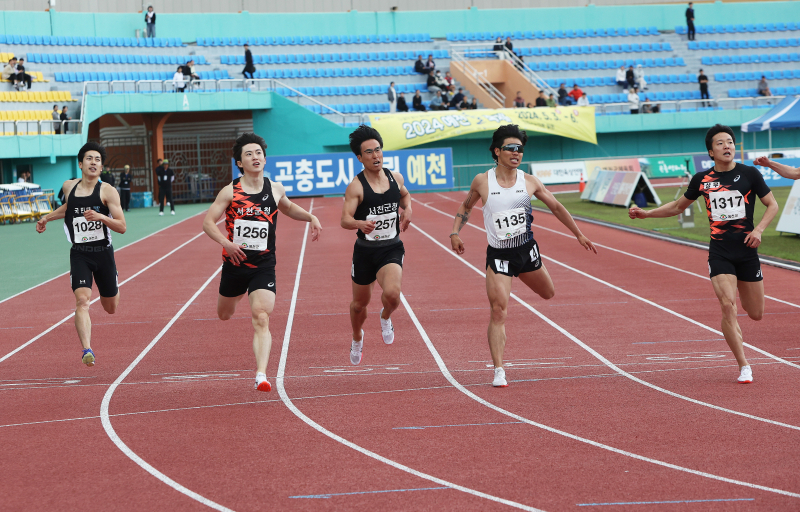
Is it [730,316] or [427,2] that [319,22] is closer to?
[427,2]

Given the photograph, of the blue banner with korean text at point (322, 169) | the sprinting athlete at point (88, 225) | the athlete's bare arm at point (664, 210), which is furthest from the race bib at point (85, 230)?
the blue banner with korean text at point (322, 169)

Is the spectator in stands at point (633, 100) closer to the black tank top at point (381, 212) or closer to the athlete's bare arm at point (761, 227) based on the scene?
the athlete's bare arm at point (761, 227)

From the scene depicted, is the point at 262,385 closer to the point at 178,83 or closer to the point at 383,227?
the point at 383,227

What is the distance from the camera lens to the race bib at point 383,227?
7312 mm

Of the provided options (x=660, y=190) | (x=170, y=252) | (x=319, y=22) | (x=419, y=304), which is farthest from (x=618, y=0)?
(x=419, y=304)

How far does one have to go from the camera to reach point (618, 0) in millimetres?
48094

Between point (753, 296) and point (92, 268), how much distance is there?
18.3 feet

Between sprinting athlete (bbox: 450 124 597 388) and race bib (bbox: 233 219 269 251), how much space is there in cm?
148

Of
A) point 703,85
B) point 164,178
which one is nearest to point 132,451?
point 164,178

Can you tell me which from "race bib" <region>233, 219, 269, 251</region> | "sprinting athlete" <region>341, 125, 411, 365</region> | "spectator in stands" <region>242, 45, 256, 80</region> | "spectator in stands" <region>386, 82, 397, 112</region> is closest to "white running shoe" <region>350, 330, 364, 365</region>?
"sprinting athlete" <region>341, 125, 411, 365</region>

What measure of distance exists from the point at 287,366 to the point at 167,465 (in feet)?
9.35

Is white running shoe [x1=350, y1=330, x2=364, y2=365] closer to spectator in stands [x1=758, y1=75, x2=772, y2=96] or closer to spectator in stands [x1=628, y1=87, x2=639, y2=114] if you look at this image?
spectator in stands [x1=628, y1=87, x2=639, y2=114]

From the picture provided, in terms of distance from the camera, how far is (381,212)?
7.29m

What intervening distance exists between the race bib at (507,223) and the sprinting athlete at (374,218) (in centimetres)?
76
